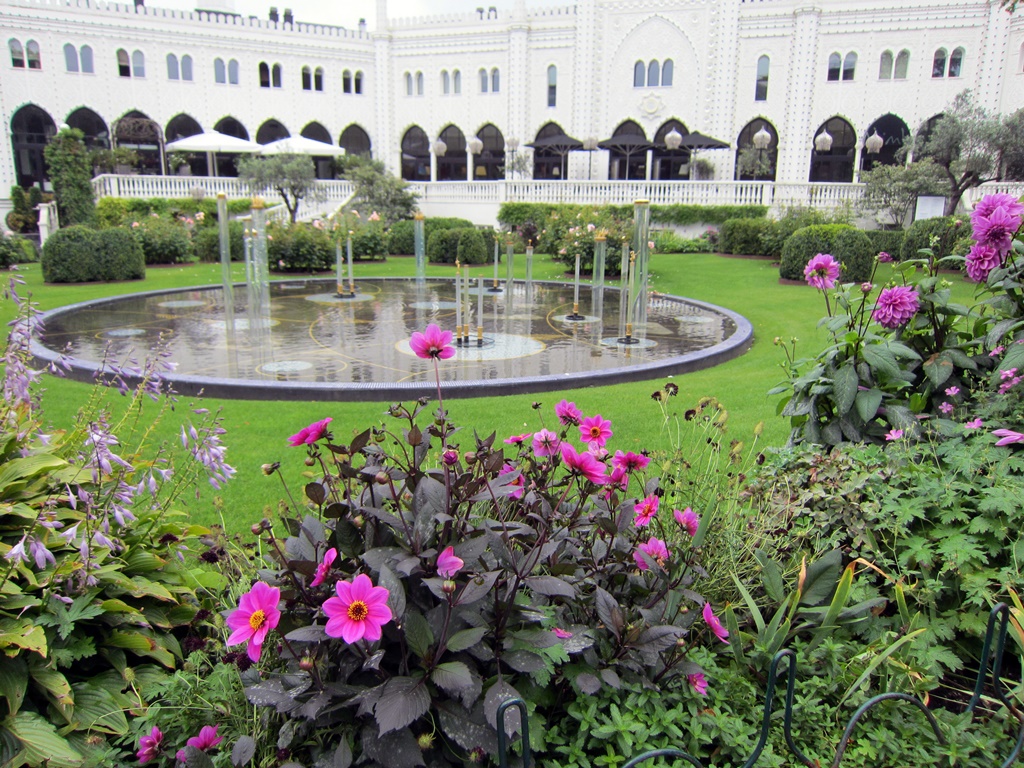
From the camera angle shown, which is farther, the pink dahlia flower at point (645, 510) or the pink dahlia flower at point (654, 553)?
the pink dahlia flower at point (645, 510)

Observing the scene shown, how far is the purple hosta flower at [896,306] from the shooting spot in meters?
3.88

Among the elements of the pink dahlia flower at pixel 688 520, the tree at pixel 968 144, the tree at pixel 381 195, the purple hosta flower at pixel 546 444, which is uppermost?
the tree at pixel 968 144

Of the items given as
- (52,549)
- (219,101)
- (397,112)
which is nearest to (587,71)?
(397,112)

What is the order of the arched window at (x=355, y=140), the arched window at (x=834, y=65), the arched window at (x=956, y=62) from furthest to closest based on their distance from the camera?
the arched window at (x=355, y=140) < the arched window at (x=834, y=65) < the arched window at (x=956, y=62)

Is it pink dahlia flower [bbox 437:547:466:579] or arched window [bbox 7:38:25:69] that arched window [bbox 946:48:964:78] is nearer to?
pink dahlia flower [bbox 437:547:466:579]

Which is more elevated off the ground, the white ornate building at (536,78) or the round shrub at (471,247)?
the white ornate building at (536,78)

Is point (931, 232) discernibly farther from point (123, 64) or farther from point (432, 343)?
point (123, 64)

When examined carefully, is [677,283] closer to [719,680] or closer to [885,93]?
[719,680]

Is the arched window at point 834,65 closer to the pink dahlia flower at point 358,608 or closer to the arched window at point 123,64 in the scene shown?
the arched window at point 123,64

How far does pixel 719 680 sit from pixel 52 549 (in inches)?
96.4

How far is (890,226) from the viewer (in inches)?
922

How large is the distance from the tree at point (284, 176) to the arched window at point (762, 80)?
2177cm

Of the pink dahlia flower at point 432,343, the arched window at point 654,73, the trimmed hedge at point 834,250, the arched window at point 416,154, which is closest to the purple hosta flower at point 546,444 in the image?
the pink dahlia flower at point 432,343

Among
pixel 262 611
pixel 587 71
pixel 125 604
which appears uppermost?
pixel 587 71
